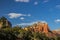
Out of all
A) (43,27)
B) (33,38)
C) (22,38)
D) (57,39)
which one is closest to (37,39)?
(33,38)

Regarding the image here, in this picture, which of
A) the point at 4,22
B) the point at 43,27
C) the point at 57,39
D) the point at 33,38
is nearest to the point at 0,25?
the point at 4,22

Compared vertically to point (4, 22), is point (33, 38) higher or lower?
lower

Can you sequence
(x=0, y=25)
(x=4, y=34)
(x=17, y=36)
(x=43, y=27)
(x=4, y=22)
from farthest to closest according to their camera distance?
(x=43, y=27) → (x=4, y=22) → (x=0, y=25) → (x=17, y=36) → (x=4, y=34)

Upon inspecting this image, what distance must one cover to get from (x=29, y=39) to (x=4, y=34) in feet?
74.8

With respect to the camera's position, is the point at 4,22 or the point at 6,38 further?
the point at 4,22

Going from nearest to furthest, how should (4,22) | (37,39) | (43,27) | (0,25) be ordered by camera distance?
(37,39), (0,25), (4,22), (43,27)

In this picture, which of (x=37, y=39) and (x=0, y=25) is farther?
(x=0, y=25)

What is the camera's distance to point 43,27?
18438 centimetres

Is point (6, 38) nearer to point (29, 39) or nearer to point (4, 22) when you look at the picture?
point (29, 39)

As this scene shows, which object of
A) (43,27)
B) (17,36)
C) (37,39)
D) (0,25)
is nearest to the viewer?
(17,36)

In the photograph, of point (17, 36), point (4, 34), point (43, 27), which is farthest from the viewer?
point (43, 27)

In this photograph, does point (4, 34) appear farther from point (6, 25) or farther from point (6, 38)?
point (6, 25)

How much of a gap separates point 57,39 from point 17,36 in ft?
108

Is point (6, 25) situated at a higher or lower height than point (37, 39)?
higher
